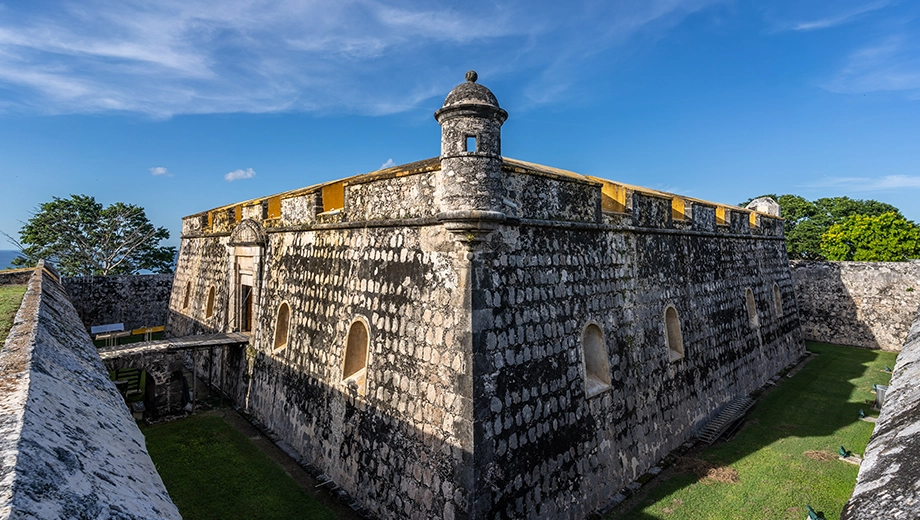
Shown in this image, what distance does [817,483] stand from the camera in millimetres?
8070

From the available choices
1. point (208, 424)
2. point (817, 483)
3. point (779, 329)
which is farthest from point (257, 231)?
point (779, 329)

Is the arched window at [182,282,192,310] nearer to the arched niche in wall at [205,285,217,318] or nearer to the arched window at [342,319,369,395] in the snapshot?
the arched niche in wall at [205,285,217,318]

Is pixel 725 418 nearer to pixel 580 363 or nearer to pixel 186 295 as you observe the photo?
pixel 580 363

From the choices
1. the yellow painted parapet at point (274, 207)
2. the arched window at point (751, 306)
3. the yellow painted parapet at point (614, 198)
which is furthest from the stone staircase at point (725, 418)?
the yellow painted parapet at point (274, 207)

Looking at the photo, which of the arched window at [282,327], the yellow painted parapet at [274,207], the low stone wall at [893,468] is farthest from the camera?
the yellow painted parapet at [274,207]

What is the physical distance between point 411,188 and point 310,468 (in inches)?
223

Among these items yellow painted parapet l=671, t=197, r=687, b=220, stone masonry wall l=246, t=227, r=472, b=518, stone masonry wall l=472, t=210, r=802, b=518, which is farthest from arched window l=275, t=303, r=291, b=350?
yellow painted parapet l=671, t=197, r=687, b=220

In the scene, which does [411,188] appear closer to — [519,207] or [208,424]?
[519,207]

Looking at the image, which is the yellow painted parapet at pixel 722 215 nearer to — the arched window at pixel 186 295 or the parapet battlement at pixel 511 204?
the parapet battlement at pixel 511 204

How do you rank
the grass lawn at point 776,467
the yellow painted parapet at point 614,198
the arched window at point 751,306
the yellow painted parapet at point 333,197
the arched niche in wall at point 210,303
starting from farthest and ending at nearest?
1. the arched niche in wall at point 210,303
2. the arched window at point 751,306
3. the yellow painted parapet at point 333,197
4. the yellow painted parapet at point 614,198
5. the grass lawn at point 776,467

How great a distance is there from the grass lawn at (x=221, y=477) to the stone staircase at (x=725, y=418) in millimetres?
7933

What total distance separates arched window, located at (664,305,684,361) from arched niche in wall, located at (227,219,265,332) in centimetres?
991

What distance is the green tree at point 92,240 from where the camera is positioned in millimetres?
25391

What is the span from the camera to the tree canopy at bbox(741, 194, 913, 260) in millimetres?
35500
